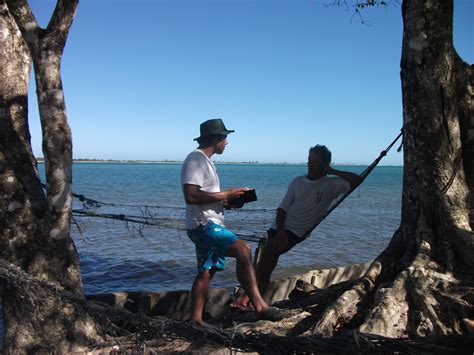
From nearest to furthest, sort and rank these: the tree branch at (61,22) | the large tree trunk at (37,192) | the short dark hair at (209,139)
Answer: the large tree trunk at (37,192)
the tree branch at (61,22)
the short dark hair at (209,139)

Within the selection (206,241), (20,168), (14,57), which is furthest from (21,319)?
(14,57)

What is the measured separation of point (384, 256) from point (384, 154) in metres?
1.65

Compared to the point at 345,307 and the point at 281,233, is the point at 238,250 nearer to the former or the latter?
the point at 345,307

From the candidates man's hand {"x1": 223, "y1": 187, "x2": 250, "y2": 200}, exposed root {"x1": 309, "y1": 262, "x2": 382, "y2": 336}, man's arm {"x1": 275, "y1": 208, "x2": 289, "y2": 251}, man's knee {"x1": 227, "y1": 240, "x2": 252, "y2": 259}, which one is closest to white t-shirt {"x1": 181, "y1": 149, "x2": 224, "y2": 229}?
man's hand {"x1": 223, "y1": 187, "x2": 250, "y2": 200}

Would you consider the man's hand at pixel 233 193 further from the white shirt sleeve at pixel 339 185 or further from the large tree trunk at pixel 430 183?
the white shirt sleeve at pixel 339 185

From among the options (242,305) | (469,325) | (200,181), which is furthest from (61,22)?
(469,325)

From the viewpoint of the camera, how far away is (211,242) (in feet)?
13.0

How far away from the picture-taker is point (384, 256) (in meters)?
4.29

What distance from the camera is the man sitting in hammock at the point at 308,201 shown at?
5129mm

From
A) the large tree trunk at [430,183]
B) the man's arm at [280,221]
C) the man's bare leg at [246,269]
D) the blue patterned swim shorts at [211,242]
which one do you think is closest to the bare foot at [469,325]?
the large tree trunk at [430,183]

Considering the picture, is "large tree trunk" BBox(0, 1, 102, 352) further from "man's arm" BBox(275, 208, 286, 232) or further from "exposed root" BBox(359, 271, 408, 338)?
"man's arm" BBox(275, 208, 286, 232)

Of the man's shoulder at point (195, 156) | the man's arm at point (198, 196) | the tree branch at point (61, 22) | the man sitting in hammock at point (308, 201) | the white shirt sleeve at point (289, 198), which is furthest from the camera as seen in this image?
the white shirt sleeve at point (289, 198)

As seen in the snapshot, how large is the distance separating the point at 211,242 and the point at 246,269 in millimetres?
387

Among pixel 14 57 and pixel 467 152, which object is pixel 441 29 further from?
pixel 14 57
